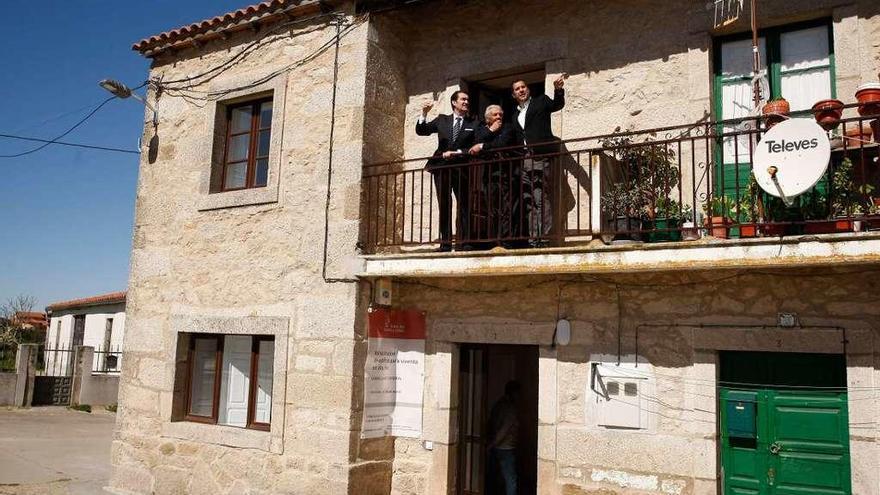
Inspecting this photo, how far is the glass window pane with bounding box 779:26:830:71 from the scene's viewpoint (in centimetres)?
647

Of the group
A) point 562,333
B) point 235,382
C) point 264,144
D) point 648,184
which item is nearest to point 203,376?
point 235,382

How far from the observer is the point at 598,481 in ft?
21.3

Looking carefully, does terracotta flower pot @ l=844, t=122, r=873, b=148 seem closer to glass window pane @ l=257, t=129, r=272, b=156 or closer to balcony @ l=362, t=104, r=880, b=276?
balcony @ l=362, t=104, r=880, b=276

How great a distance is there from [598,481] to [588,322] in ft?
4.58

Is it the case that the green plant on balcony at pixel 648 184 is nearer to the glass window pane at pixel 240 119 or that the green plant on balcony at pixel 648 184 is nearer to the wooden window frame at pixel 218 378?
the wooden window frame at pixel 218 378

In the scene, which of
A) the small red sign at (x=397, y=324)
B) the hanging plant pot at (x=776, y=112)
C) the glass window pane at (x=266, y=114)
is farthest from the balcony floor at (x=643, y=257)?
the glass window pane at (x=266, y=114)

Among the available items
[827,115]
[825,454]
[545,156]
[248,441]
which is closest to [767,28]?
[827,115]

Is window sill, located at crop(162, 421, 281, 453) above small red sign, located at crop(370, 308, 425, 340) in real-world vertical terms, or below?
below

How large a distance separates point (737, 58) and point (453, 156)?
2.79 metres

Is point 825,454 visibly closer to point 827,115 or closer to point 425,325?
point 827,115

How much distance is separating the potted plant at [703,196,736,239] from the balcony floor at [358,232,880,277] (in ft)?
0.68

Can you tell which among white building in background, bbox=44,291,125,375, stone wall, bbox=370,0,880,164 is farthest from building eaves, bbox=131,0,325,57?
white building in background, bbox=44,291,125,375

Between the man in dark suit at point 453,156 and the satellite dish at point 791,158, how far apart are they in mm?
2697

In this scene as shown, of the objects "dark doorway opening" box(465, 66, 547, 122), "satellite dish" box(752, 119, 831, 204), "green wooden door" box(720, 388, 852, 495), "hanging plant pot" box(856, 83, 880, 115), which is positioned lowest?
"green wooden door" box(720, 388, 852, 495)
